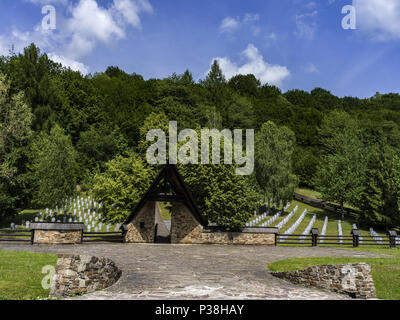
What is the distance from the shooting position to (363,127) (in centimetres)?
8069

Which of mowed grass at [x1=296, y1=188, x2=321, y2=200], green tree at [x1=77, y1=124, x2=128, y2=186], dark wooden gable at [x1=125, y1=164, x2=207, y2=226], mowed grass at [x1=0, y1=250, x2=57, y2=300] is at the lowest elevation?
mowed grass at [x1=0, y1=250, x2=57, y2=300]

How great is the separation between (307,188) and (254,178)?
2964cm

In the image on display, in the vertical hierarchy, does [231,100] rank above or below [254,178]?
above

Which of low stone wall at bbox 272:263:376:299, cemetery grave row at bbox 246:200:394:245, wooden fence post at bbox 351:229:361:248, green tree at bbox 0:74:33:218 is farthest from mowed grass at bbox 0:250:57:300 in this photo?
wooden fence post at bbox 351:229:361:248

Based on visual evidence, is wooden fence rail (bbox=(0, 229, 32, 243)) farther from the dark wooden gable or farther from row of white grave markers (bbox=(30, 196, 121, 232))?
row of white grave markers (bbox=(30, 196, 121, 232))

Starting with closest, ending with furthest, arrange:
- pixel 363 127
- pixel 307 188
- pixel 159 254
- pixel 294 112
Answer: pixel 159 254, pixel 307 188, pixel 363 127, pixel 294 112

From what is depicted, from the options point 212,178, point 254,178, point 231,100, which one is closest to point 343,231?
point 254,178

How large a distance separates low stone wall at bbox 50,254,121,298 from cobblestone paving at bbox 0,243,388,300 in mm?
341

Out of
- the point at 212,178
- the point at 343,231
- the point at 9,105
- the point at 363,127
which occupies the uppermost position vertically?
the point at 363,127

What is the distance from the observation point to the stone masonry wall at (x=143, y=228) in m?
21.1

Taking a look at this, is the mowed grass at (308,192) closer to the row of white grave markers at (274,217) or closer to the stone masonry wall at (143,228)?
the row of white grave markers at (274,217)

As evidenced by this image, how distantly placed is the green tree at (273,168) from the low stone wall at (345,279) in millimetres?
33659

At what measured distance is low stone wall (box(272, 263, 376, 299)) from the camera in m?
8.95
